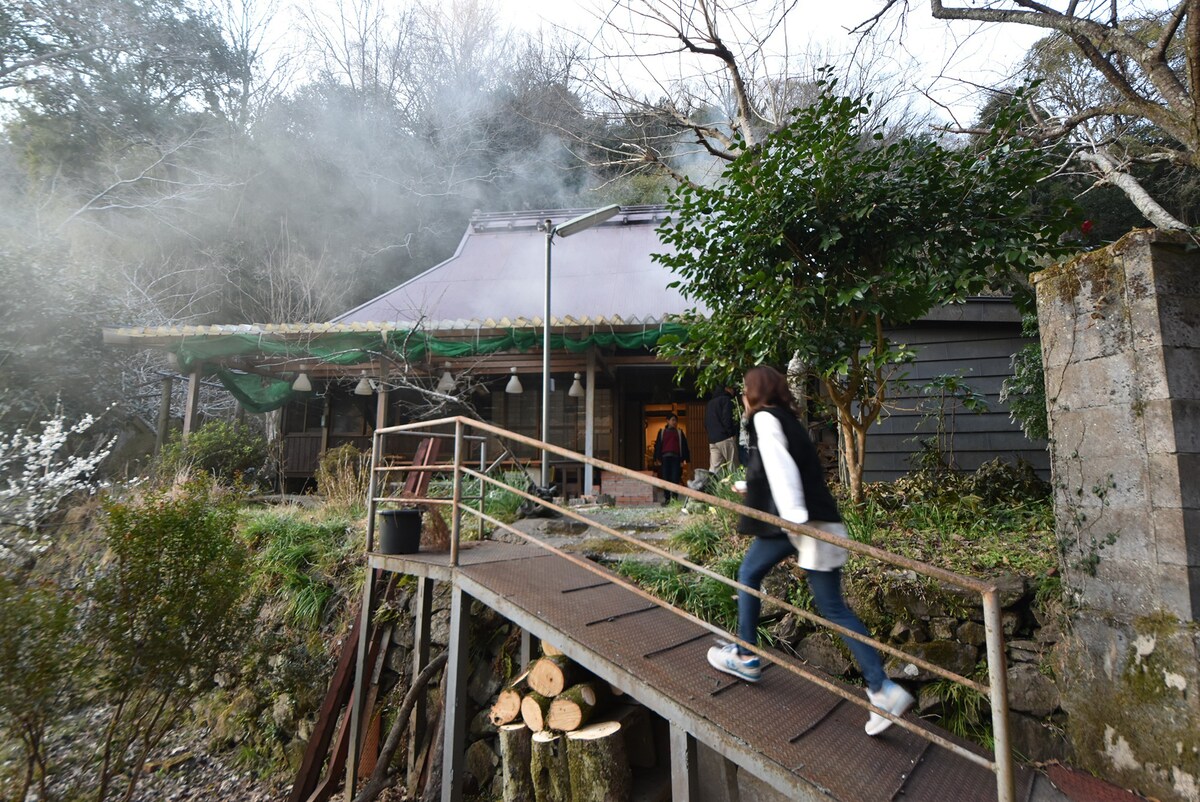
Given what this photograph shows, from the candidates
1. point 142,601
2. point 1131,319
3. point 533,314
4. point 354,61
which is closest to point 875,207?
point 1131,319

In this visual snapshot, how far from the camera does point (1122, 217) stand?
12680 millimetres

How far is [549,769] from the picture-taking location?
10.3ft

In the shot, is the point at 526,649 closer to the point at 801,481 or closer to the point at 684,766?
the point at 684,766

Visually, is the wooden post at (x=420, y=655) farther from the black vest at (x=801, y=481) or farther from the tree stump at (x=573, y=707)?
the black vest at (x=801, y=481)

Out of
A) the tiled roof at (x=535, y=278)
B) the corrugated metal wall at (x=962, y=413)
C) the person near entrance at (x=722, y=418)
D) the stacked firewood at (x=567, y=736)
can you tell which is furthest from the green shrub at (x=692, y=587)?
the tiled roof at (x=535, y=278)

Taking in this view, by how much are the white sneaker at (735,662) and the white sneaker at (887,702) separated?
1.67ft

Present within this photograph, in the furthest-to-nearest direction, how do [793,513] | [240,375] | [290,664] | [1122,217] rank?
[1122,217] → [240,375] → [290,664] → [793,513]

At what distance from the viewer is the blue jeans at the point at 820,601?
2.45 meters

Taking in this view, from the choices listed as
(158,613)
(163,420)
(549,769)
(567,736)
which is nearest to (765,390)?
(567,736)

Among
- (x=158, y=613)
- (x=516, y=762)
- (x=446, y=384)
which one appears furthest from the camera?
(x=446, y=384)

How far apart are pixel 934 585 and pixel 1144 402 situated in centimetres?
146

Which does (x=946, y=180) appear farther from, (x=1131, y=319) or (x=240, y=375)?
(x=240, y=375)

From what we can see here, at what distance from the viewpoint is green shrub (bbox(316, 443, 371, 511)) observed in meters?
7.31

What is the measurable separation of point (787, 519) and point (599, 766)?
1708 mm
